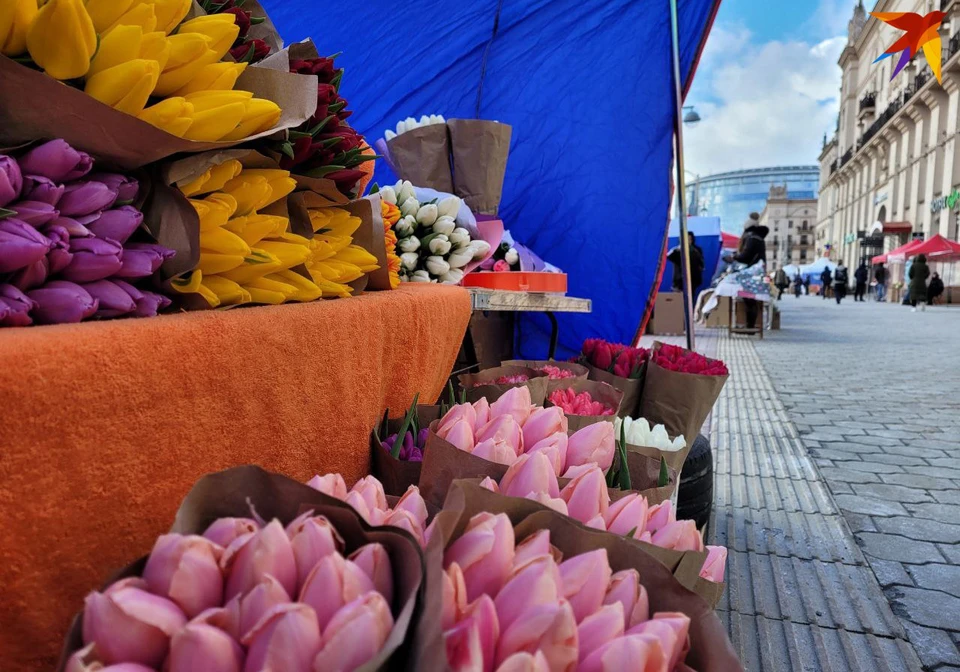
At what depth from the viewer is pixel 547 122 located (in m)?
3.90

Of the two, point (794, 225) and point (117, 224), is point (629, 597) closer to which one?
point (117, 224)

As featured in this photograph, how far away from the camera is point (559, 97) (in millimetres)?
3852

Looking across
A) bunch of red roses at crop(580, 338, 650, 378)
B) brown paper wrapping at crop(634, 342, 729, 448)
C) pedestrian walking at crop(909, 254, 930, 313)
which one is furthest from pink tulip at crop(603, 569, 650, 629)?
pedestrian walking at crop(909, 254, 930, 313)

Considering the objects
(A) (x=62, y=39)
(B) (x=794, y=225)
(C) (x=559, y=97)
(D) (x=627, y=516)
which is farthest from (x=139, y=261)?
(B) (x=794, y=225)

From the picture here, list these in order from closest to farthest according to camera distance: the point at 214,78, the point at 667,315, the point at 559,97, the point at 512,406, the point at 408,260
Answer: the point at 214,78
the point at 512,406
the point at 408,260
the point at 559,97
the point at 667,315

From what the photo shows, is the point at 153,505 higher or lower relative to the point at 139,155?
lower

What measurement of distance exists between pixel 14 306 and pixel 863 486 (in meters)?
3.58

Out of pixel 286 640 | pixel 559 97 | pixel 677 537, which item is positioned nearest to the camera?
pixel 286 640

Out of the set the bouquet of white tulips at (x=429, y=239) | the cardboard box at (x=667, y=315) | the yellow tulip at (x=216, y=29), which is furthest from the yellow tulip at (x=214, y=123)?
the cardboard box at (x=667, y=315)

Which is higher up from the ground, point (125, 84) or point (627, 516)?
point (125, 84)

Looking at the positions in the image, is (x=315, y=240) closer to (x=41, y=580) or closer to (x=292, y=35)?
(x=41, y=580)

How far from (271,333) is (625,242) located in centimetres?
324

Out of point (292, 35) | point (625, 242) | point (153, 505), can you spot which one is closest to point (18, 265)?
point (153, 505)

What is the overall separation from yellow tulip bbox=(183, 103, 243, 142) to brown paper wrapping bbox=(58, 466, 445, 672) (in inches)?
19.5
